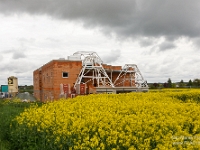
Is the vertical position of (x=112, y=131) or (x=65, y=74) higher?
(x=65, y=74)

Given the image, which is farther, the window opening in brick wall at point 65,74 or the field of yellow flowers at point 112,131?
the window opening in brick wall at point 65,74

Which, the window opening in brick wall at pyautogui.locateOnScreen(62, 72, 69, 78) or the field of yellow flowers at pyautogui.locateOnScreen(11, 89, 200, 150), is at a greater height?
the window opening in brick wall at pyautogui.locateOnScreen(62, 72, 69, 78)

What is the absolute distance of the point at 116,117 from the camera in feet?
20.4

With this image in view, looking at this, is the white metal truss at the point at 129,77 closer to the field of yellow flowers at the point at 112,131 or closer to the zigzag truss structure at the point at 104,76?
the zigzag truss structure at the point at 104,76

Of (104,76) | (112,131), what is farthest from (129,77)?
(112,131)

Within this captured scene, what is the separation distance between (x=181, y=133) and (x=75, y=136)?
207cm

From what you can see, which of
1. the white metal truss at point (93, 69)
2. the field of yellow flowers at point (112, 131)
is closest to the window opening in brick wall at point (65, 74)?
the white metal truss at point (93, 69)

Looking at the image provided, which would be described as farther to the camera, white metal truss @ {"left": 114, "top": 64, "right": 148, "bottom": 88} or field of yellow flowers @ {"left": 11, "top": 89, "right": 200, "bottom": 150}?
white metal truss @ {"left": 114, "top": 64, "right": 148, "bottom": 88}

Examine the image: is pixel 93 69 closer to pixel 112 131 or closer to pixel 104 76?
pixel 104 76

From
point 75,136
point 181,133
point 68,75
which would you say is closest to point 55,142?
point 75,136

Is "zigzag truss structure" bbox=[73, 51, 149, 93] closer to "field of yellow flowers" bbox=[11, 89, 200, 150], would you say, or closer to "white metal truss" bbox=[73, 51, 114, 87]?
"white metal truss" bbox=[73, 51, 114, 87]

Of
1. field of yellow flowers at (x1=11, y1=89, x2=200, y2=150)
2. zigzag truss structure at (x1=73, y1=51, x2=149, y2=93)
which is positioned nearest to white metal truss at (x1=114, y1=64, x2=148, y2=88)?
zigzag truss structure at (x1=73, y1=51, x2=149, y2=93)

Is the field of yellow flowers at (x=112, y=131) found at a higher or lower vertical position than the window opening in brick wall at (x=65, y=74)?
lower

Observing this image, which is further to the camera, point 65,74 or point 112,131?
point 65,74
